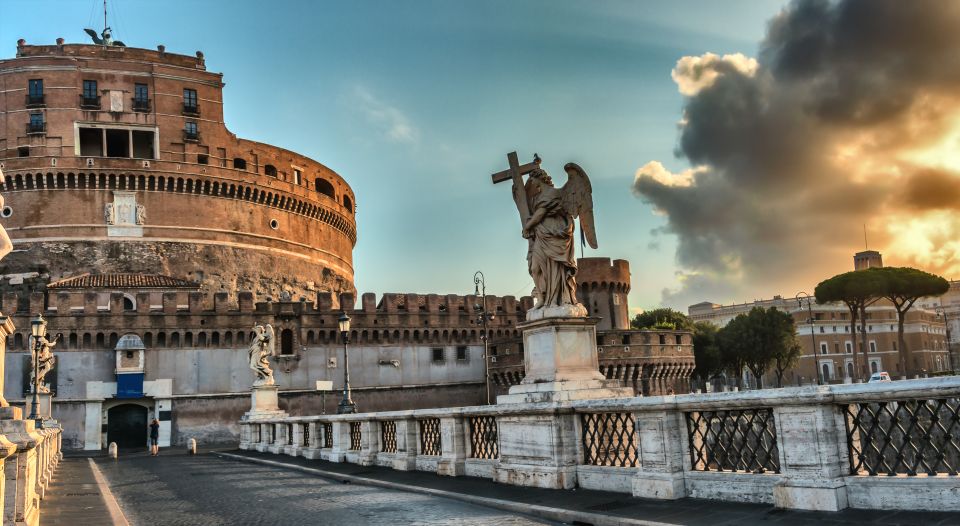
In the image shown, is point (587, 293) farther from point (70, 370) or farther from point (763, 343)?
point (70, 370)

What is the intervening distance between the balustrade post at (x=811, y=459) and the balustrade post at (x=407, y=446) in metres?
7.03

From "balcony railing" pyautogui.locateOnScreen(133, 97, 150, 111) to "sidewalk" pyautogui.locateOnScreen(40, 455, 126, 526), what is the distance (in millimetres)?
35990

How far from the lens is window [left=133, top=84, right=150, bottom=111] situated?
154 feet

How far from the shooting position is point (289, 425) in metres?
20.0

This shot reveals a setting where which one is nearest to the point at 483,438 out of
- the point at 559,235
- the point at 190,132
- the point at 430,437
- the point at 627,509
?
the point at 430,437

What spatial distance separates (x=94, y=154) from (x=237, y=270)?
34.9 feet

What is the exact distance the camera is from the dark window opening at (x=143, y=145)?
47.8 meters

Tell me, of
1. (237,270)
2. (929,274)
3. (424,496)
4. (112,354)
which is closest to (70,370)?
(112,354)

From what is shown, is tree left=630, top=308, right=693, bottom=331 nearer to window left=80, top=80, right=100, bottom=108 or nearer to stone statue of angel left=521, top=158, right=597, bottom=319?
window left=80, top=80, right=100, bottom=108

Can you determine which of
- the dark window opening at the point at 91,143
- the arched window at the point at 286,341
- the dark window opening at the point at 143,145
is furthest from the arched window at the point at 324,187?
the arched window at the point at 286,341

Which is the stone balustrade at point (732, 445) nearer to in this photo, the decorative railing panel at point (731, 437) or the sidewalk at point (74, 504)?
the decorative railing panel at point (731, 437)

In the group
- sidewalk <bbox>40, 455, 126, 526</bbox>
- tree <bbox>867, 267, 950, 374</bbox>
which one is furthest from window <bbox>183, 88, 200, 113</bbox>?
tree <bbox>867, 267, 950, 374</bbox>

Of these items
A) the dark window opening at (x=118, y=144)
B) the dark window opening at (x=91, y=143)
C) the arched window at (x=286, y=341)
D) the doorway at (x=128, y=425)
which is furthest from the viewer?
the dark window opening at (x=118, y=144)

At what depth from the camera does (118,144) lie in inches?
1908
